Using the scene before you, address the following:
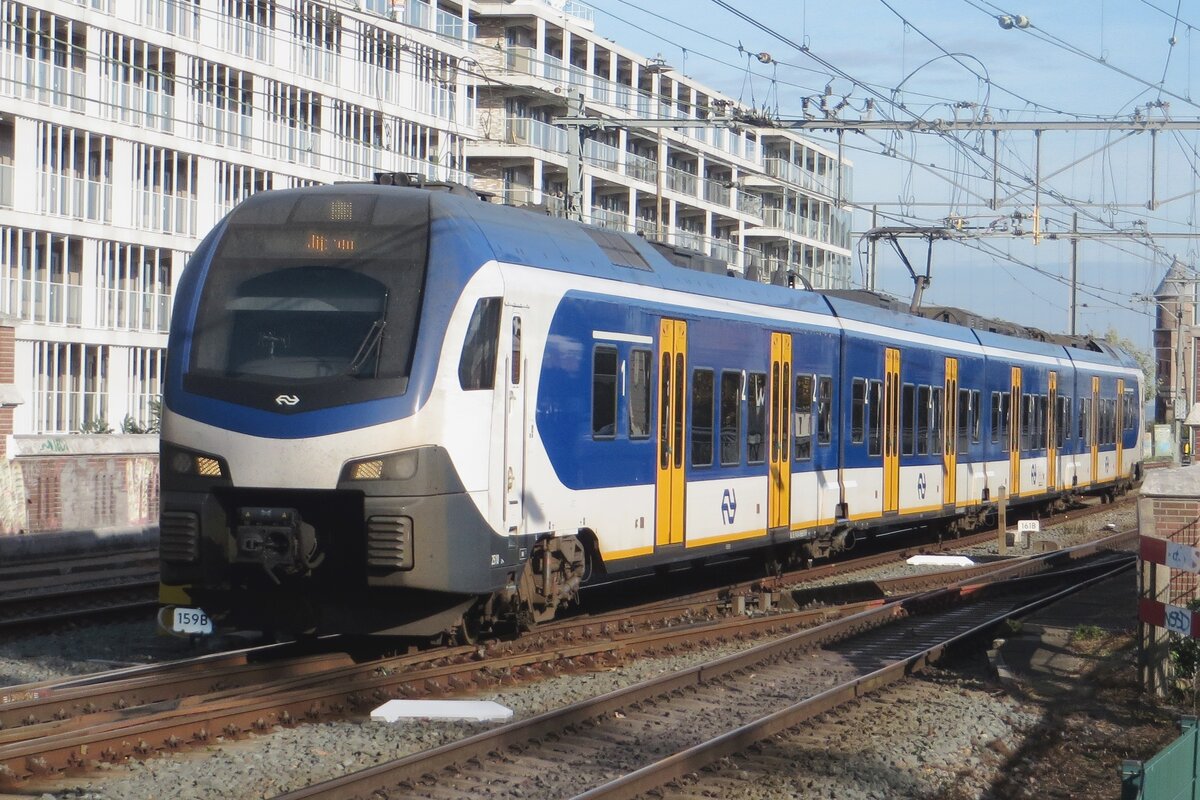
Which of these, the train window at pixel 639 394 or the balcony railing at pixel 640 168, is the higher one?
the balcony railing at pixel 640 168

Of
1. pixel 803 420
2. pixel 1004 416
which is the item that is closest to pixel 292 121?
pixel 1004 416

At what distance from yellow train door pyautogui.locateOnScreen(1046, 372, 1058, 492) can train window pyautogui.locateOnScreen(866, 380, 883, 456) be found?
10.3m

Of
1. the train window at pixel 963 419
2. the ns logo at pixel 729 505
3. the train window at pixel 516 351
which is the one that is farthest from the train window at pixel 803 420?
the train window at pixel 963 419

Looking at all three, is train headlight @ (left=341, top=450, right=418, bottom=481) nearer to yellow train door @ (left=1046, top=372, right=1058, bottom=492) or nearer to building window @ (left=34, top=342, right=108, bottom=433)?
yellow train door @ (left=1046, top=372, right=1058, bottom=492)

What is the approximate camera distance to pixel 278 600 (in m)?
11.5

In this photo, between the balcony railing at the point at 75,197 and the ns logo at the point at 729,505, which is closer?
the ns logo at the point at 729,505

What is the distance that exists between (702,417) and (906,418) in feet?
24.8

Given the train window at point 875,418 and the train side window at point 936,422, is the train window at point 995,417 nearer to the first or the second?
the train side window at point 936,422

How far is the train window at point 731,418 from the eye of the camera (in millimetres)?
15977

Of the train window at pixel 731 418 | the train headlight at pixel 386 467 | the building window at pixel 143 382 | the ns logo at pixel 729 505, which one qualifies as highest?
the building window at pixel 143 382

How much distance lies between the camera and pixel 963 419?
986 inches

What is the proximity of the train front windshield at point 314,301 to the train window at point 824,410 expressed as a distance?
27.0 ft

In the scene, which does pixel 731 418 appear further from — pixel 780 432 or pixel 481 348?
pixel 481 348

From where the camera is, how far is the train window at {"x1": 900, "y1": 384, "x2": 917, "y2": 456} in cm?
2208
